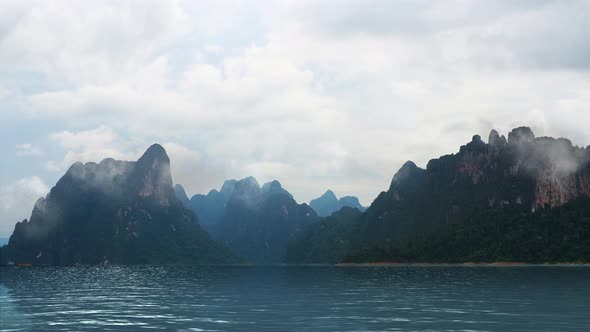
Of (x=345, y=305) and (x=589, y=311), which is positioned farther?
(x=345, y=305)

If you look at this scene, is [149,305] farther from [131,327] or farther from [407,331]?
[407,331]

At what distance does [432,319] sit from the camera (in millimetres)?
45000

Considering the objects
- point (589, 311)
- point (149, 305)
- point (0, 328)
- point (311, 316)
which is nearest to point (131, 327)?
point (0, 328)

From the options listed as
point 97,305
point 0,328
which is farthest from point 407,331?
point 97,305

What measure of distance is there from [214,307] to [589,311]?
3458 centimetres

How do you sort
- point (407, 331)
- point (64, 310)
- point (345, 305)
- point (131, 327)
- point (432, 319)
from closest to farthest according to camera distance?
point (407, 331) → point (131, 327) → point (432, 319) → point (64, 310) → point (345, 305)

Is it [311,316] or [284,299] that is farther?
[284,299]

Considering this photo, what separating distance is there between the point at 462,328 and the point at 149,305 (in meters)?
35.0

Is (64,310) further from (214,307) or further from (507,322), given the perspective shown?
(507,322)

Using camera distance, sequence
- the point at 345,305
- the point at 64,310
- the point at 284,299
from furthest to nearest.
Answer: the point at 284,299, the point at 345,305, the point at 64,310

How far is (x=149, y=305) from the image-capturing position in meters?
61.0

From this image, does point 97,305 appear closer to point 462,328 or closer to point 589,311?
point 462,328

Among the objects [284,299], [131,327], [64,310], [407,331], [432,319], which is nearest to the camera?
[407,331]

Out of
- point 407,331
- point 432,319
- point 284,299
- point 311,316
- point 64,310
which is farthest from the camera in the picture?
point 284,299
